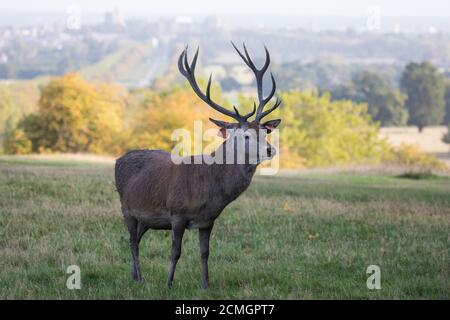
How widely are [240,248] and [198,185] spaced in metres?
3.29

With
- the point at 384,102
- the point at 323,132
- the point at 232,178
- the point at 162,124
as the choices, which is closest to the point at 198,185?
the point at 232,178

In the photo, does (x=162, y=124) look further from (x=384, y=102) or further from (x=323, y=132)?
(x=384, y=102)

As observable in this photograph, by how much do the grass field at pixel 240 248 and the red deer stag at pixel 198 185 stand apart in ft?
2.05

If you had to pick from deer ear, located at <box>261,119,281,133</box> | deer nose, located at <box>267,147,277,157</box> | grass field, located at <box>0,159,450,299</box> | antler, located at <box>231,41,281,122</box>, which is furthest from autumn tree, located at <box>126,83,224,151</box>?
deer nose, located at <box>267,147,277,157</box>

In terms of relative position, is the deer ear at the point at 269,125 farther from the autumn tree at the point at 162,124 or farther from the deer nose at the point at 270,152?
the autumn tree at the point at 162,124

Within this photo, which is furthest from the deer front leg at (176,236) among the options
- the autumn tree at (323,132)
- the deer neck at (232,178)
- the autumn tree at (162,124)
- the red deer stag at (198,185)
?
the autumn tree at (323,132)

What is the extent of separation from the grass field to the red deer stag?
63cm

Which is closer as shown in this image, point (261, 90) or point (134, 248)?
point (261, 90)

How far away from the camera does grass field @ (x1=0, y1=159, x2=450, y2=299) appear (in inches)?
351

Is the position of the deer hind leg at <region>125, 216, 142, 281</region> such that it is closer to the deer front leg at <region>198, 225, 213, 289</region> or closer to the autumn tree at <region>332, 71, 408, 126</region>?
the deer front leg at <region>198, 225, 213, 289</region>

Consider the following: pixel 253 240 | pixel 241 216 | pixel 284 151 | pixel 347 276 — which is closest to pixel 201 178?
pixel 347 276

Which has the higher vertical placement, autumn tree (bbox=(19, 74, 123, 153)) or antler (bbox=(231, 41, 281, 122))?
antler (bbox=(231, 41, 281, 122))

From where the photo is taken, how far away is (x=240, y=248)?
11.7m

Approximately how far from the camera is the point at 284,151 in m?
86.1
